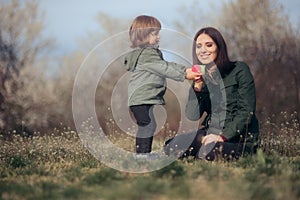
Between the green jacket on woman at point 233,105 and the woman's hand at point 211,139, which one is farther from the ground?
the green jacket on woman at point 233,105

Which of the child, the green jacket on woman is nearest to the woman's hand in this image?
the green jacket on woman

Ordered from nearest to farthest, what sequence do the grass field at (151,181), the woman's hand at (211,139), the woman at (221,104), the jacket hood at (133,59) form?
the grass field at (151,181) → the woman's hand at (211,139) → the woman at (221,104) → the jacket hood at (133,59)

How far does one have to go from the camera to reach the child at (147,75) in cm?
524

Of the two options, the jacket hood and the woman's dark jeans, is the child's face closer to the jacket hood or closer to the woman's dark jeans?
the jacket hood

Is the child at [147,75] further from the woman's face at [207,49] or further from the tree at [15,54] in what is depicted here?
the tree at [15,54]

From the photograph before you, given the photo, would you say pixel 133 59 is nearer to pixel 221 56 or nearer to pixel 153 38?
pixel 153 38

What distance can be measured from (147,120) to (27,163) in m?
1.55

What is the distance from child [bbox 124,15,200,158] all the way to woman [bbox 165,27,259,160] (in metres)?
0.37

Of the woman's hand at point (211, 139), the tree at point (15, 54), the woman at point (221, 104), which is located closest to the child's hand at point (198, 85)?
Answer: the woman at point (221, 104)

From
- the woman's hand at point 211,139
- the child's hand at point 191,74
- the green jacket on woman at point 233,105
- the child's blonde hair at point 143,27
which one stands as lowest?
the woman's hand at point 211,139

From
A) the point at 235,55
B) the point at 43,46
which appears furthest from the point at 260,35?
the point at 43,46

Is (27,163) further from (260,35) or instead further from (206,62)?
(260,35)

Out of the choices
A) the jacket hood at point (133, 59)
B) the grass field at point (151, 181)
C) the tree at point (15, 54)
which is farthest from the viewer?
the tree at point (15, 54)

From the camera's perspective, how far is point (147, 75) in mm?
5387
